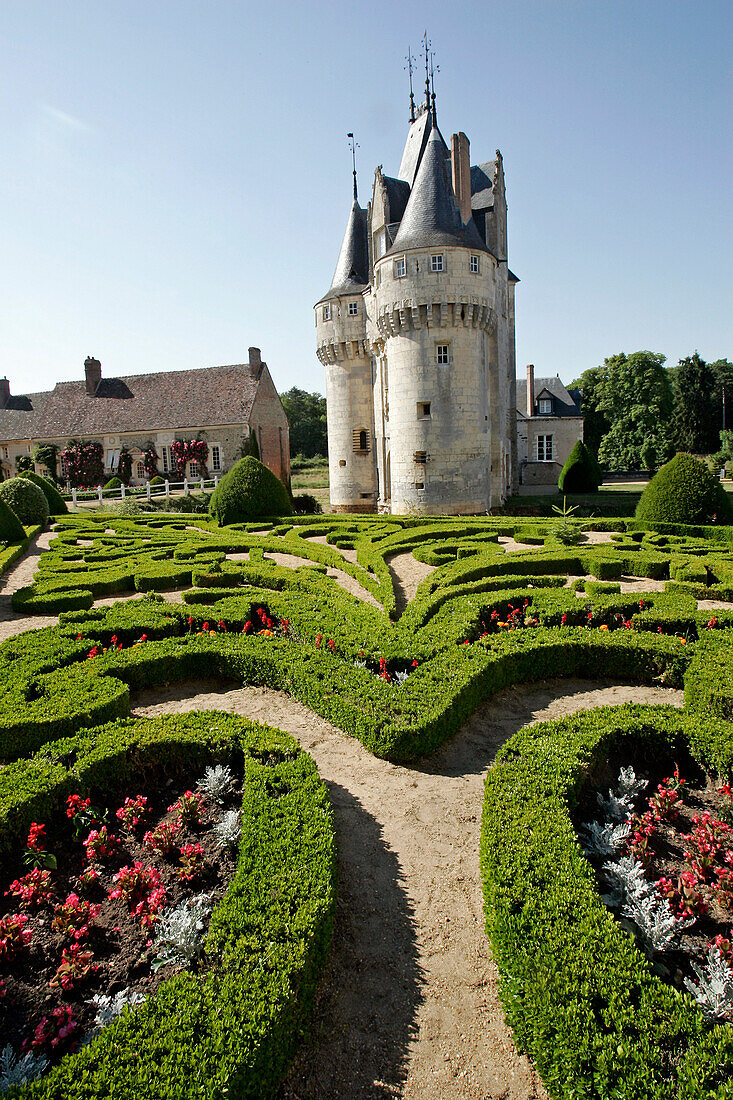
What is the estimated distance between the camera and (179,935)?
3295 mm

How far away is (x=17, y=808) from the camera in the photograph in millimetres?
4117

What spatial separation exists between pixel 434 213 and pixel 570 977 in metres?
23.7

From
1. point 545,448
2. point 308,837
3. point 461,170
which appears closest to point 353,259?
point 461,170

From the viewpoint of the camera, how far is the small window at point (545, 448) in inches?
1586

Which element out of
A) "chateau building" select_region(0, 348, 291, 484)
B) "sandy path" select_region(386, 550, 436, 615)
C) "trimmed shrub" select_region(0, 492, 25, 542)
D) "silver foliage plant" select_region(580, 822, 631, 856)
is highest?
"chateau building" select_region(0, 348, 291, 484)

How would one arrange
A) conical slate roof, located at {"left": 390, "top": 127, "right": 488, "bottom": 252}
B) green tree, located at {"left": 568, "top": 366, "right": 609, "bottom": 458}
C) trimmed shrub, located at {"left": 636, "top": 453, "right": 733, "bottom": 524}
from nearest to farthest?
trimmed shrub, located at {"left": 636, "top": 453, "right": 733, "bottom": 524}
conical slate roof, located at {"left": 390, "top": 127, "right": 488, "bottom": 252}
green tree, located at {"left": 568, "top": 366, "right": 609, "bottom": 458}

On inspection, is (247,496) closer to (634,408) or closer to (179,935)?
(179,935)

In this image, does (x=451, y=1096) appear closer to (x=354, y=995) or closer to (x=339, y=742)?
(x=354, y=995)

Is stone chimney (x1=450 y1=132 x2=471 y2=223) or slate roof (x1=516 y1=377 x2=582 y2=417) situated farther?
slate roof (x1=516 y1=377 x2=582 y2=417)

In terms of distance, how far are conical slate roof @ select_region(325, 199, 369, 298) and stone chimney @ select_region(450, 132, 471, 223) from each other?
5.50 metres

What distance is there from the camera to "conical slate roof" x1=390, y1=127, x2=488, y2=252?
2220 cm

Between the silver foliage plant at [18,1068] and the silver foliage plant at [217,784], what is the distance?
6.46ft

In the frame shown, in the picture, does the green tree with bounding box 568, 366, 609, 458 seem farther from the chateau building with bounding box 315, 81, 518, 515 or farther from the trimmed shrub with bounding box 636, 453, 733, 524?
the trimmed shrub with bounding box 636, 453, 733, 524

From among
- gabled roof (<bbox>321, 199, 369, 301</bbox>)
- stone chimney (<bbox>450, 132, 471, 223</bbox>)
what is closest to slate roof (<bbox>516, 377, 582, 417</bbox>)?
gabled roof (<bbox>321, 199, 369, 301</bbox>)
